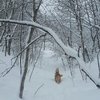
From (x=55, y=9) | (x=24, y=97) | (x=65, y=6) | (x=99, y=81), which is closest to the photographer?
(x=99, y=81)

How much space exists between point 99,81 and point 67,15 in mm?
11651

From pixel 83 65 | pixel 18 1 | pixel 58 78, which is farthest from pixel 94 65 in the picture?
pixel 83 65

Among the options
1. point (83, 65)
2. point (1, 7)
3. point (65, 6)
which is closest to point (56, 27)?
point (65, 6)

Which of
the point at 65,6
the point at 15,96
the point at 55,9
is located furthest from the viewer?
the point at 55,9

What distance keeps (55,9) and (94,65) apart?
5183 mm

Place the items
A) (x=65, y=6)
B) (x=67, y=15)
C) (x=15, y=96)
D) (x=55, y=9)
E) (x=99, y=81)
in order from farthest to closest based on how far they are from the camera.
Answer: (x=67, y=15)
(x=55, y=9)
(x=65, y=6)
(x=15, y=96)
(x=99, y=81)

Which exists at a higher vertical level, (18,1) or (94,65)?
(18,1)

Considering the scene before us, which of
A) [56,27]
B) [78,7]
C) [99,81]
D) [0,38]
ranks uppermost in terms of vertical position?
[78,7]

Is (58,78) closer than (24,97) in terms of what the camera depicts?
No

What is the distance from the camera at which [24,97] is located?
6812 millimetres

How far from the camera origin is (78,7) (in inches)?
422

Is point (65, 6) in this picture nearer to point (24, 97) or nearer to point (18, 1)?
point (18, 1)

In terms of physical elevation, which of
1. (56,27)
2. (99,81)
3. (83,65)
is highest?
(56,27)

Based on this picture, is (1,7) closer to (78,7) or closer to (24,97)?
(78,7)
